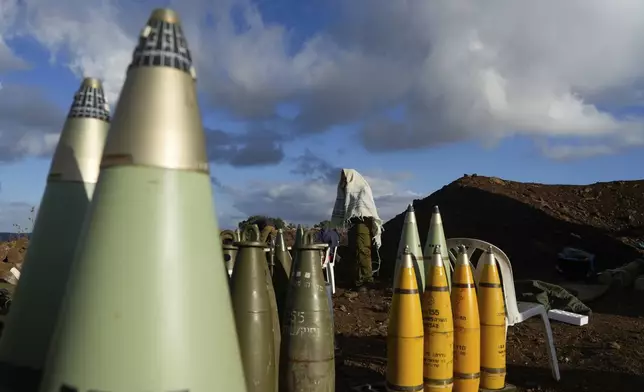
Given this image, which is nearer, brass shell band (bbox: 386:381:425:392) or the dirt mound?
brass shell band (bbox: 386:381:425:392)

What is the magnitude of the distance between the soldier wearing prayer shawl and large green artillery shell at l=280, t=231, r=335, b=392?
20.0 ft

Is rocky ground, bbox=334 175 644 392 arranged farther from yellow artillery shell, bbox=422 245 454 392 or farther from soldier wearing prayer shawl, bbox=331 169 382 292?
yellow artillery shell, bbox=422 245 454 392

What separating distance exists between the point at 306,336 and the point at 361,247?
258 inches

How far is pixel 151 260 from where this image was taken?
64.5 inches

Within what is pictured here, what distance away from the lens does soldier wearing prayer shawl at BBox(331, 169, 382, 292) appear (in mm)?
9141

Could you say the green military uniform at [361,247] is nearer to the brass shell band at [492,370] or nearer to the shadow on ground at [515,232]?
the shadow on ground at [515,232]

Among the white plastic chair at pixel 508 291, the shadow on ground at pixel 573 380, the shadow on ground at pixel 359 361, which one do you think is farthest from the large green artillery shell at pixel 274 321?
the shadow on ground at pixel 573 380

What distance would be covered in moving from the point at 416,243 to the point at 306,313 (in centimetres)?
177

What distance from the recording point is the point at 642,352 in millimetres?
6164

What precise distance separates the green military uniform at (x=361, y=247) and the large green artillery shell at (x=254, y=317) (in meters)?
6.41

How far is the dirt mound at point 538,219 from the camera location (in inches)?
469

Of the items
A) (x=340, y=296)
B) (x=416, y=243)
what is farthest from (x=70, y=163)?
(x=340, y=296)

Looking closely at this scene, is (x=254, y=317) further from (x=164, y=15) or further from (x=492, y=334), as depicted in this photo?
(x=492, y=334)

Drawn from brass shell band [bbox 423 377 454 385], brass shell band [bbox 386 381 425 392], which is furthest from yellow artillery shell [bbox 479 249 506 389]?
brass shell band [bbox 386 381 425 392]
